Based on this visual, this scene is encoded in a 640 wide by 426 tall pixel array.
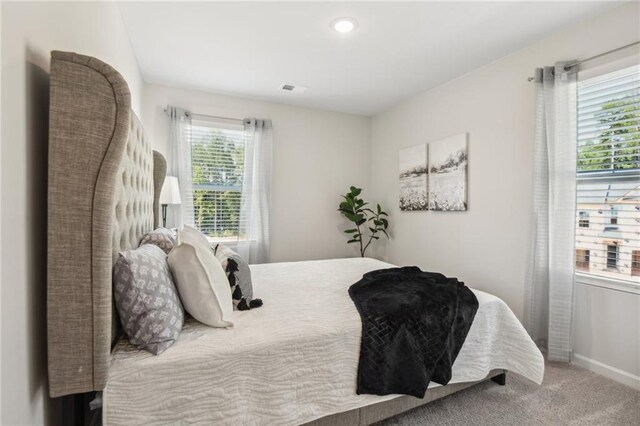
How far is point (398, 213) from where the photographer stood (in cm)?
427

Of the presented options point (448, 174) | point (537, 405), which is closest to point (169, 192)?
point (448, 174)

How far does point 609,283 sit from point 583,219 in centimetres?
49

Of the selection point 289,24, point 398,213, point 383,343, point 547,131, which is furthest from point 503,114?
point 383,343

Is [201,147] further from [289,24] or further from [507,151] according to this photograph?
[507,151]

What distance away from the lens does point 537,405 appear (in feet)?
6.07

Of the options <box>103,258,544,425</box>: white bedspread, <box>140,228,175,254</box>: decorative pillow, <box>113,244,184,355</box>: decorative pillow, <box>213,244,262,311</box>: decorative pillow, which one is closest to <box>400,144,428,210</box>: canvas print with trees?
<box>103,258,544,425</box>: white bedspread

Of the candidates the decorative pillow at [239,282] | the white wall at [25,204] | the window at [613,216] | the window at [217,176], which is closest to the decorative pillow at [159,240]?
the decorative pillow at [239,282]

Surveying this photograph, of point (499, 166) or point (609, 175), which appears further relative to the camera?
point (499, 166)

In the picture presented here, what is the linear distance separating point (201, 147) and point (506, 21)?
329 centimetres

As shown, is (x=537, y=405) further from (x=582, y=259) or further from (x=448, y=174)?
(x=448, y=174)

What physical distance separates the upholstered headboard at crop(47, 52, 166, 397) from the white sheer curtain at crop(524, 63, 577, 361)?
281cm

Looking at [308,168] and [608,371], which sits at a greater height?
[308,168]

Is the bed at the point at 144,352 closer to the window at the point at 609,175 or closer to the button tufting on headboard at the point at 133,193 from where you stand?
the button tufting on headboard at the point at 133,193

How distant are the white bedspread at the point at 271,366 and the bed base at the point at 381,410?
0.24ft
